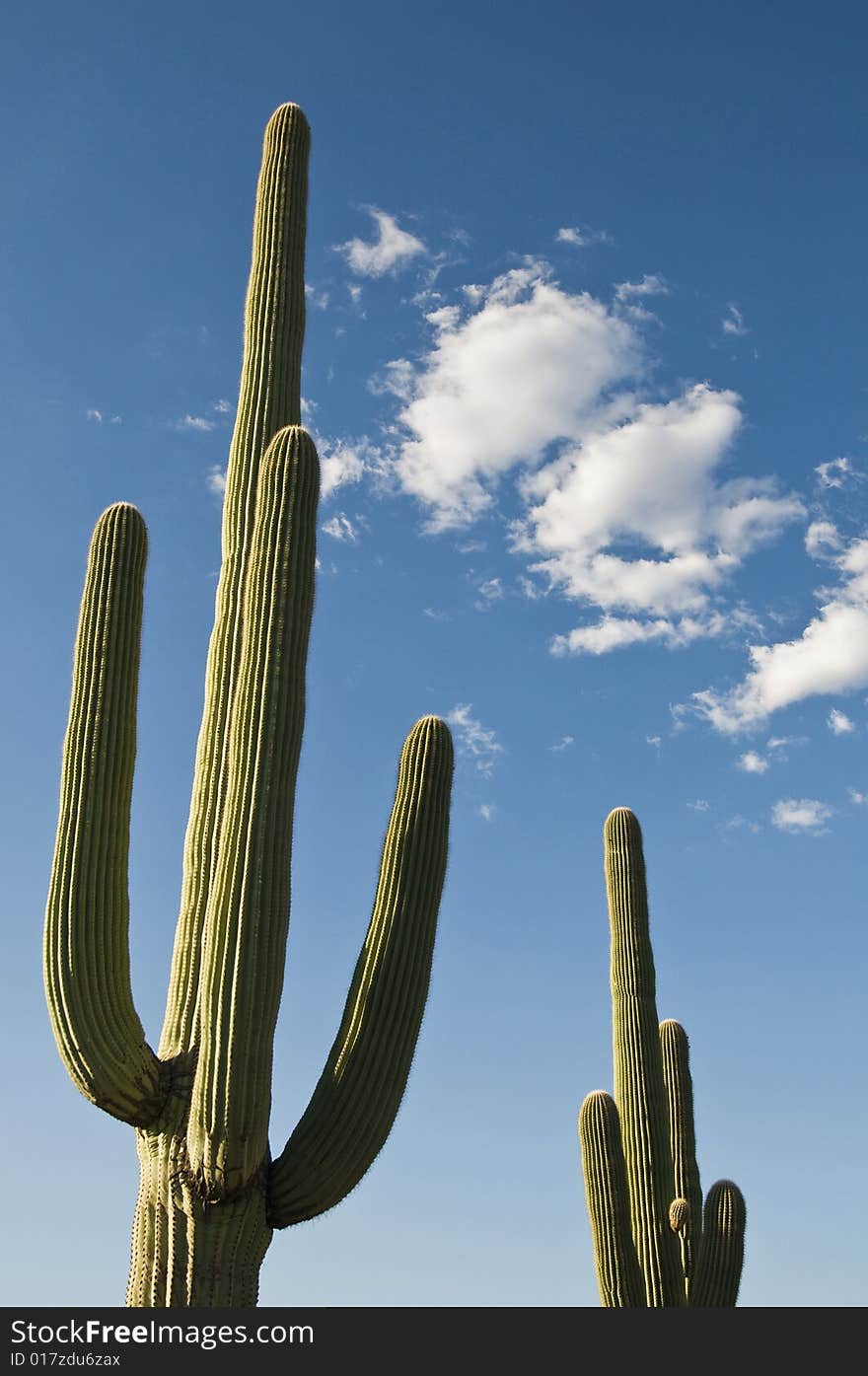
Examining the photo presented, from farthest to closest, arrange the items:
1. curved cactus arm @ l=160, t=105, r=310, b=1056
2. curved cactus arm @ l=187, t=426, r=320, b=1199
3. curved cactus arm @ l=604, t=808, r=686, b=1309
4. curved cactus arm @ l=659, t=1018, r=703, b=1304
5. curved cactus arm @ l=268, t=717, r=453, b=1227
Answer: curved cactus arm @ l=659, t=1018, r=703, b=1304
curved cactus arm @ l=604, t=808, r=686, b=1309
curved cactus arm @ l=160, t=105, r=310, b=1056
curved cactus arm @ l=268, t=717, r=453, b=1227
curved cactus arm @ l=187, t=426, r=320, b=1199

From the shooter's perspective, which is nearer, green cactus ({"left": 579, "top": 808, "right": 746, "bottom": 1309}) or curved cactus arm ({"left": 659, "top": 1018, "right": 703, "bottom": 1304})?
green cactus ({"left": 579, "top": 808, "right": 746, "bottom": 1309})

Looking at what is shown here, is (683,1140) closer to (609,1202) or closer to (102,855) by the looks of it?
(609,1202)

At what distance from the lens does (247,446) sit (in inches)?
288

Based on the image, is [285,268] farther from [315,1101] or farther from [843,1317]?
[843,1317]

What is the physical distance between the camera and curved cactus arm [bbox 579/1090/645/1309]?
9195 mm

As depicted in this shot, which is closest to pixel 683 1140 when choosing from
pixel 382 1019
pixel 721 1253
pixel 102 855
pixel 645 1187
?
pixel 645 1187

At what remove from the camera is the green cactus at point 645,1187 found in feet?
30.4

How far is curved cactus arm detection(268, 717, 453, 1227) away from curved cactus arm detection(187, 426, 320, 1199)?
328mm

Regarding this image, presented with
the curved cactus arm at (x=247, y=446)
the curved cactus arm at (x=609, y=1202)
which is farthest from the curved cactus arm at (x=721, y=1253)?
the curved cactus arm at (x=247, y=446)

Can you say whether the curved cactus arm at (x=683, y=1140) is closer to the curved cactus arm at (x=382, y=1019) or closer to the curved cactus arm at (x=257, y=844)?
the curved cactus arm at (x=382, y=1019)

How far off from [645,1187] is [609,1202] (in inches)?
15.1

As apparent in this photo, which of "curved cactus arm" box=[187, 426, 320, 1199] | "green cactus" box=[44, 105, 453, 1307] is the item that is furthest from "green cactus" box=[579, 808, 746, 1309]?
"curved cactus arm" box=[187, 426, 320, 1199]

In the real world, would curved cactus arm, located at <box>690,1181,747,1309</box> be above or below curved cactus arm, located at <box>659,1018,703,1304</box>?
below

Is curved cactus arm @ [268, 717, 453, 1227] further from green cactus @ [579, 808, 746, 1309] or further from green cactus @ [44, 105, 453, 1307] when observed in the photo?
green cactus @ [579, 808, 746, 1309]
